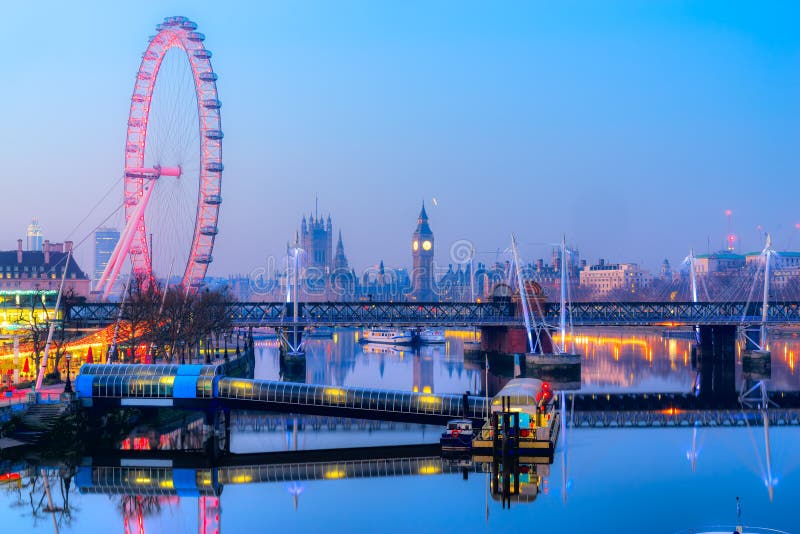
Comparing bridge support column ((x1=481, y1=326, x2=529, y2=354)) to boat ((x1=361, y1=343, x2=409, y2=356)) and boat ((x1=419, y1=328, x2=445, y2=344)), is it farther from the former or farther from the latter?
boat ((x1=419, y1=328, x2=445, y2=344))

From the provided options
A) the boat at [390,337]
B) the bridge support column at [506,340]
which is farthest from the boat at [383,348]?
the bridge support column at [506,340]

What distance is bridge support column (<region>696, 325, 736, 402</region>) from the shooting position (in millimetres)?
86812

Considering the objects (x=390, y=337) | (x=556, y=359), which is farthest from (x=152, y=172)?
(x=390, y=337)

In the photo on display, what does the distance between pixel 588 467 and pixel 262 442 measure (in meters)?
14.9

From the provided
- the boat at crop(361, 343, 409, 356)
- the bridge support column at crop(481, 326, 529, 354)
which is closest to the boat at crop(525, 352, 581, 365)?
the bridge support column at crop(481, 326, 529, 354)

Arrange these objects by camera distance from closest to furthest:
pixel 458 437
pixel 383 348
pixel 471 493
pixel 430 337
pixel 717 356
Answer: pixel 471 493, pixel 458 437, pixel 717 356, pixel 383 348, pixel 430 337

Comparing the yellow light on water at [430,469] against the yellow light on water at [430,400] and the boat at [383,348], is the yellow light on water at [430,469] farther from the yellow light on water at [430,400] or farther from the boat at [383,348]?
the boat at [383,348]

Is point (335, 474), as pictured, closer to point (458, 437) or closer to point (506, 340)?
point (458, 437)

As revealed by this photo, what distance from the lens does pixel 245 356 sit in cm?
9294

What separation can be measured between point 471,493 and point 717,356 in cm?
6423

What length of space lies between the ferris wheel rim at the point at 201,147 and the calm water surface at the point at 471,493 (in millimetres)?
30391

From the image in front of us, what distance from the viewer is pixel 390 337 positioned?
144 metres

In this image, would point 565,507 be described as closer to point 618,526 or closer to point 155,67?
point 618,526

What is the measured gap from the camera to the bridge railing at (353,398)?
52.2m
